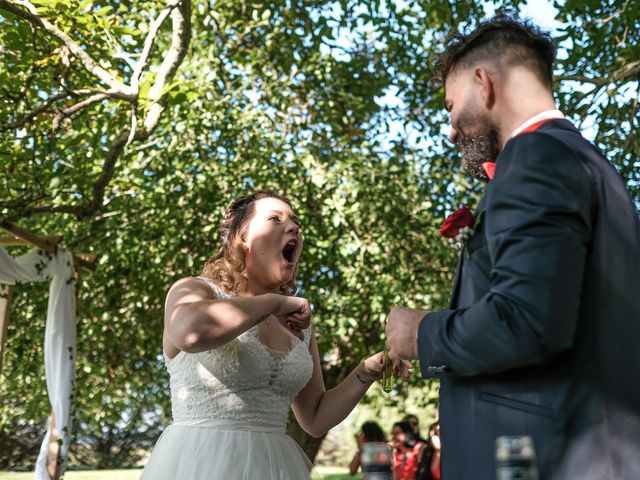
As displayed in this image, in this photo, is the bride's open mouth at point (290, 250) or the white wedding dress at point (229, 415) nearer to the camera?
the white wedding dress at point (229, 415)

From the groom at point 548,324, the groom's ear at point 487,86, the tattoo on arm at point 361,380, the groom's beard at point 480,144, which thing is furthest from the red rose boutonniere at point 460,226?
the tattoo on arm at point 361,380

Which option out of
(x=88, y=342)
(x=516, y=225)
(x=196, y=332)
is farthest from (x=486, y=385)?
(x=88, y=342)

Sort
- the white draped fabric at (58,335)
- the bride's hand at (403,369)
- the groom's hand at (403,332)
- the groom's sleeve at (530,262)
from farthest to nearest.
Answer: the white draped fabric at (58,335) → the bride's hand at (403,369) → the groom's hand at (403,332) → the groom's sleeve at (530,262)

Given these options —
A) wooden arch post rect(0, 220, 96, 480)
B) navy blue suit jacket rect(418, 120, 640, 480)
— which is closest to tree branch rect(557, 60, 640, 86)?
navy blue suit jacket rect(418, 120, 640, 480)

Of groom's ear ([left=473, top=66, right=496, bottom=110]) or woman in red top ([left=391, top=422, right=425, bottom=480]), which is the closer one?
groom's ear ([left=473, top=66, right=496, bottom=110])

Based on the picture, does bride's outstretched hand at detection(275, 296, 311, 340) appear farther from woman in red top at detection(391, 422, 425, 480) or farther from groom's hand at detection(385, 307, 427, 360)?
woman in red top at detection(391, 422, 425, 480)

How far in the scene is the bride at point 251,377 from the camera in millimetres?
2932

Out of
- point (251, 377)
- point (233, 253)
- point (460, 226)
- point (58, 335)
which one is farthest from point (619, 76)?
point (58, 335)

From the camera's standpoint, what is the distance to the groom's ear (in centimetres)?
188

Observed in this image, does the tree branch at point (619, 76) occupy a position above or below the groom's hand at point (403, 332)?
above

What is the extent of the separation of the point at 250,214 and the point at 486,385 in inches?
71.9

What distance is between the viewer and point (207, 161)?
34.3ft

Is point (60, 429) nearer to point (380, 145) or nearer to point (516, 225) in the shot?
point (380, 145)

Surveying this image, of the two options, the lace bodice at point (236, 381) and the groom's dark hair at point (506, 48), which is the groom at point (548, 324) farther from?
the lace bodice at point (236, 381)
